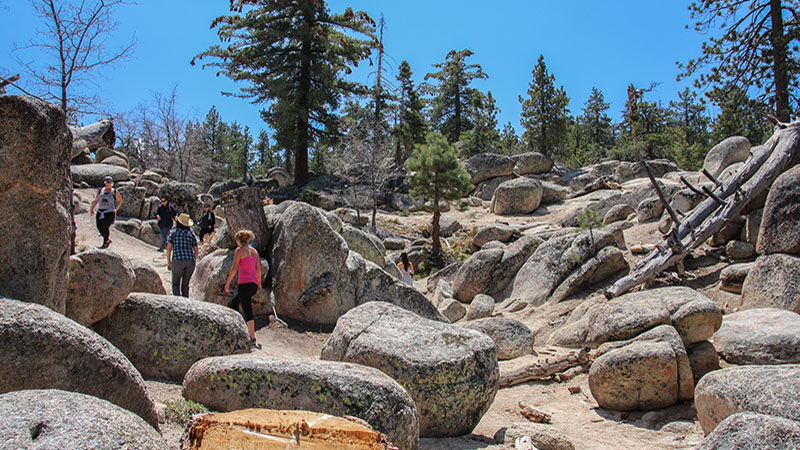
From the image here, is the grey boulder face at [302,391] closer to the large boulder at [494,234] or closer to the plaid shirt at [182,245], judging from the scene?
the plaid shirt at [182,245]

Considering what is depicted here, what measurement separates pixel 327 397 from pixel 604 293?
388 inches

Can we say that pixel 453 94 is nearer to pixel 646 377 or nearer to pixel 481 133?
pixel 481 133

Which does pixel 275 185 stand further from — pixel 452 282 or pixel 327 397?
pixel 327 397

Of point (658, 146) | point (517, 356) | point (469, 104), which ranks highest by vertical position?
point (469, 104)

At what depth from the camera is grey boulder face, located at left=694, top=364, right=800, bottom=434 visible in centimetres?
475

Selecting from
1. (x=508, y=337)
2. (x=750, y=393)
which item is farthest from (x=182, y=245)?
(x=750, y=393)

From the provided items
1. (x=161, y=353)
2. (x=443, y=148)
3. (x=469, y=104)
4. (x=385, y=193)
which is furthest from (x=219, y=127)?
(x=161, y=353)

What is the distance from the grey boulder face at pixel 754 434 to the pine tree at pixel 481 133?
3633cm

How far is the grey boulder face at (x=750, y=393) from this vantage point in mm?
4750

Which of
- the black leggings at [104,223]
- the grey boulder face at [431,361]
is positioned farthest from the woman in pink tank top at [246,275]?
the black leggings at [104,223]

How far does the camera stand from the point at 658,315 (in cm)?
805

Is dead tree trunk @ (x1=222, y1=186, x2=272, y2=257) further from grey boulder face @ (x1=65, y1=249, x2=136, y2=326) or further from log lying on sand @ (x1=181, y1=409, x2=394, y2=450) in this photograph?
log lying on sand @ (x1=181, y1=409, x2=394, y2=450)

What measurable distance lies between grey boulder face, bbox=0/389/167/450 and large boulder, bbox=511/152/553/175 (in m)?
33.1

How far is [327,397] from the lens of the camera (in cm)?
392
